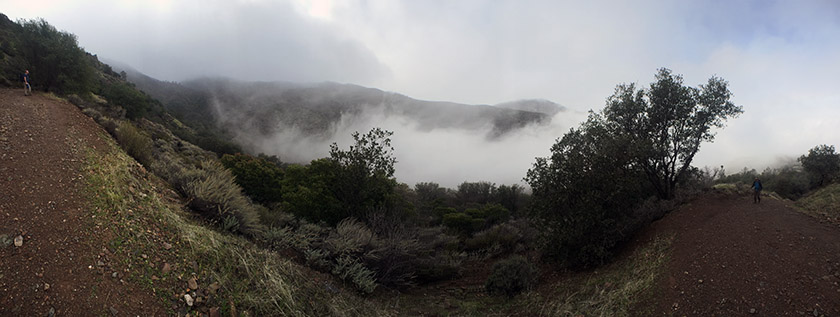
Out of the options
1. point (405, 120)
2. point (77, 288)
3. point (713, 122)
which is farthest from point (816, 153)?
point (405, 120)

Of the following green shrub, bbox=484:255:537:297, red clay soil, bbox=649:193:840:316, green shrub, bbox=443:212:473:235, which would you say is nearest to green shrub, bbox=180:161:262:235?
green shrub, bbox=484:255:537:297

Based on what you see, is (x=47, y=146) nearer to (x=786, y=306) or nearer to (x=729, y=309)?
(x=729, y=309)

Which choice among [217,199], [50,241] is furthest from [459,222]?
[50,241]

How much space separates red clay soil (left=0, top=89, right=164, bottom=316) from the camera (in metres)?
3.96

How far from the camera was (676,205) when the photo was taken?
13.8 m

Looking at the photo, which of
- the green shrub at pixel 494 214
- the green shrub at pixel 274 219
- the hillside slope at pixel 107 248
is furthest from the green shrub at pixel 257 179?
the hillside slope at pixel 107 248

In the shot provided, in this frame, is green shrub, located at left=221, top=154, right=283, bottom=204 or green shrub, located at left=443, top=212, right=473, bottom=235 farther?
green shrub, located at left=443, top=212, right=473, bottom=235

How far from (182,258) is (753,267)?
1139 cm

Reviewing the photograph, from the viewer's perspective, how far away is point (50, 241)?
4.54 metres

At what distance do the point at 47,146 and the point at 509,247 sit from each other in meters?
17.5

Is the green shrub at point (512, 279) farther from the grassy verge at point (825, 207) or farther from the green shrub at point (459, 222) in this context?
the green shrub at point (459, 222)

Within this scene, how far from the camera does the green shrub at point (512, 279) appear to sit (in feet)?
38.9

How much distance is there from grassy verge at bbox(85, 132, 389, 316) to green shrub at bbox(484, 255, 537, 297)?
577 centimetres

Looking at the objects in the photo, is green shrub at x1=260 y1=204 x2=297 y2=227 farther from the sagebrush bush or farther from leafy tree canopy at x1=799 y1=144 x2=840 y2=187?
leafy tree canopy at x1=799 y1=144 x2=840 y2=187
